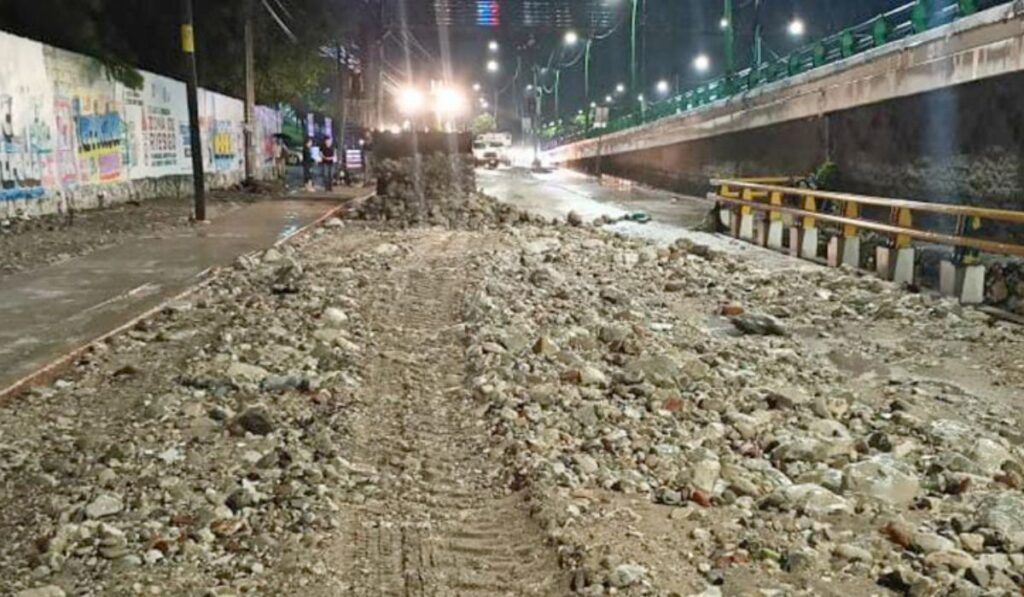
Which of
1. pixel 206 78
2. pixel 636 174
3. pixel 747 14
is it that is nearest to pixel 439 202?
pixel 206 78

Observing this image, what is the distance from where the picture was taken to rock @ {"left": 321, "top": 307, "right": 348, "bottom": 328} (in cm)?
860

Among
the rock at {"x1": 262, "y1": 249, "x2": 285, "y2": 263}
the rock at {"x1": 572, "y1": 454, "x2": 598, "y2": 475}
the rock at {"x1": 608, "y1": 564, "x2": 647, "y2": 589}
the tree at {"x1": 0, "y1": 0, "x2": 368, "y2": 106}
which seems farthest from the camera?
the tree at {"x1": 0, "y1": 0, "x2": 368, "y2": 106}

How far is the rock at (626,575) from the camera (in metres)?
3.87

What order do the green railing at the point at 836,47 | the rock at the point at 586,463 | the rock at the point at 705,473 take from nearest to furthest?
the rock at the point at 705,473
the rock at the point at 586,463
the green railing at the point at 836,47

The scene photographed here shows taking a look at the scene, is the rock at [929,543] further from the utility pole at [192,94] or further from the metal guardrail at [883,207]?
the utility pole at [192,94]

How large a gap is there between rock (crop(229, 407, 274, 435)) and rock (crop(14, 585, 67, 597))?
6.42 ft

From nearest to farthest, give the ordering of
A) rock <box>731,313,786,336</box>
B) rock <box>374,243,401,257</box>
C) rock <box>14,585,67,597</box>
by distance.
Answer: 1. rock <box>14,585,67,597</box>
2. rock <box>731,313,786,336</box>
3. rock <box>374,243,401,257</box>

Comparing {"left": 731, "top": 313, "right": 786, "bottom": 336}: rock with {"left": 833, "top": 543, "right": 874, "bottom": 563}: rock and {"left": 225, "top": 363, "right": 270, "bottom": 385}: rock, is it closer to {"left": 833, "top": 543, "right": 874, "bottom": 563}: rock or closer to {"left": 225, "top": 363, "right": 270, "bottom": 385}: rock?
{"left": 225, "top": 363, "right": 270, "bottom": 385}: rock

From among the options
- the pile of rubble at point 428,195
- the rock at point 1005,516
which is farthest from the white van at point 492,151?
the rock at point 1005,516

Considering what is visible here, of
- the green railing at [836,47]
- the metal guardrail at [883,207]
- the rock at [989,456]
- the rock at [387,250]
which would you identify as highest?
the green railing at [836,47]

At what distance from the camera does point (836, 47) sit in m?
23.4

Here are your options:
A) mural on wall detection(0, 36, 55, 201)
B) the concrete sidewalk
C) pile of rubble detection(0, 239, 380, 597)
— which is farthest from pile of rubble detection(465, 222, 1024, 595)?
mural on wall detection(0, 36, 55, 201)

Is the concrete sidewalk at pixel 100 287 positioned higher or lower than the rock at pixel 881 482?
higher

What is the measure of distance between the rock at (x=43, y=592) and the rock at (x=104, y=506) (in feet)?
2.23
